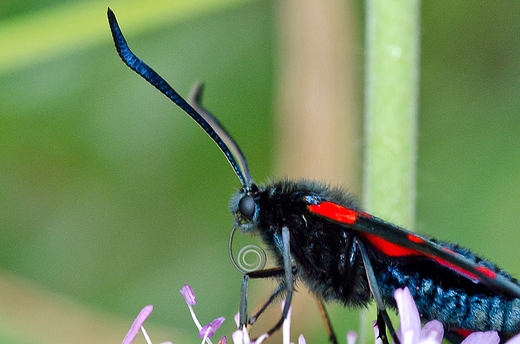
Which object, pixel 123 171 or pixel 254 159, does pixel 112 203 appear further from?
pixel 254 159

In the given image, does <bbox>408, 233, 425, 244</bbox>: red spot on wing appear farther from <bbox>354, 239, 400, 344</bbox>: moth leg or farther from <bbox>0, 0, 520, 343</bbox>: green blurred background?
<bbox>0, 0, 520, 343</bbox>: green blurred background

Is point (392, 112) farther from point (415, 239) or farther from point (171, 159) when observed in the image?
point (171, 159)

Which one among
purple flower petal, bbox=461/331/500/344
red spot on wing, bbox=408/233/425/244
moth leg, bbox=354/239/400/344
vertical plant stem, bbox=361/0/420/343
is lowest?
purple flower petal, bbox=461/331/500/344

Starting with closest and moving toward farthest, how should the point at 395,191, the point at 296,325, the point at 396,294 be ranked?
the point at 396,294, the point at 395,191, the point at 296,325

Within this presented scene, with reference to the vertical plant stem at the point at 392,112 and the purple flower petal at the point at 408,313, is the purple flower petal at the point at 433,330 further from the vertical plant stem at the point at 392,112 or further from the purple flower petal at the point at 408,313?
the vertical plant stem at the point at 392,112

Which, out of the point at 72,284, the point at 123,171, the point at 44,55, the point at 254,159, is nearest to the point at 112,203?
the point at 123,171

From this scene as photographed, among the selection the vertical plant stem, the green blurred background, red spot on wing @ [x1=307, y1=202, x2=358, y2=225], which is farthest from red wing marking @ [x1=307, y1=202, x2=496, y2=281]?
the green blurred background

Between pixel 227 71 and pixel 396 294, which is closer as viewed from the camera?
pixel 396 294
